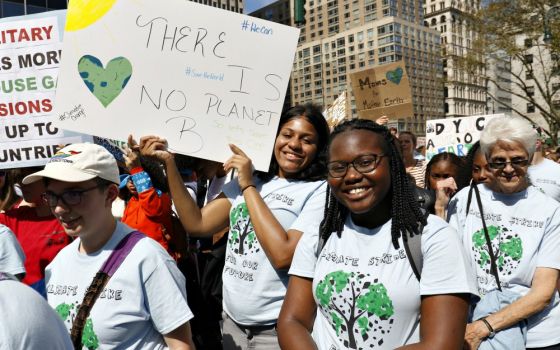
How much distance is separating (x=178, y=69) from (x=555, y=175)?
3463 mm

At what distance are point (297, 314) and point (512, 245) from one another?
1.26 meters

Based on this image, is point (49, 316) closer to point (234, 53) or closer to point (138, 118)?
point (138, 118)

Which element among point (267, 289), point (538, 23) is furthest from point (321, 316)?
point (538, 23)

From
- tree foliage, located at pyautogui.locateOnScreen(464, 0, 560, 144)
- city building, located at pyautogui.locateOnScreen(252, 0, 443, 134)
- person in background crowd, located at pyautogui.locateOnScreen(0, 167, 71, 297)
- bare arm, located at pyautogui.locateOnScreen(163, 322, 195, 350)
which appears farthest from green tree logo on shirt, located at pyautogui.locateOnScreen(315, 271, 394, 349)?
city building, located at pyautogui.locateOnScreen(252, 0, 443, 134)

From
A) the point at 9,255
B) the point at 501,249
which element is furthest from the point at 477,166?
the point at 9,255

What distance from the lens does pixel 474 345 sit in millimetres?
2566

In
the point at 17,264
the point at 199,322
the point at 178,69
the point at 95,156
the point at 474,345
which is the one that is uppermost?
the point at 178,69

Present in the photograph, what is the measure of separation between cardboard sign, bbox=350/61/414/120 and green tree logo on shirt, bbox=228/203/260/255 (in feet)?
20.3

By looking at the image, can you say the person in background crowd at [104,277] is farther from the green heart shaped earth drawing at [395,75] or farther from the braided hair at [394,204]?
the green heart shaped earth drawing at [395,75]

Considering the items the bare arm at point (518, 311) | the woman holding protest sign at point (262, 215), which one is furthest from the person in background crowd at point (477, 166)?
the woman holding protest sign at point (262, 215)

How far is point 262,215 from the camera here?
267 centimetres

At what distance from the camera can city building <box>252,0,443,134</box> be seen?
5468 inches

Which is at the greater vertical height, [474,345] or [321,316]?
[321,316]

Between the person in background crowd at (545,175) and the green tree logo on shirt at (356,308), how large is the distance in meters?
3.01
